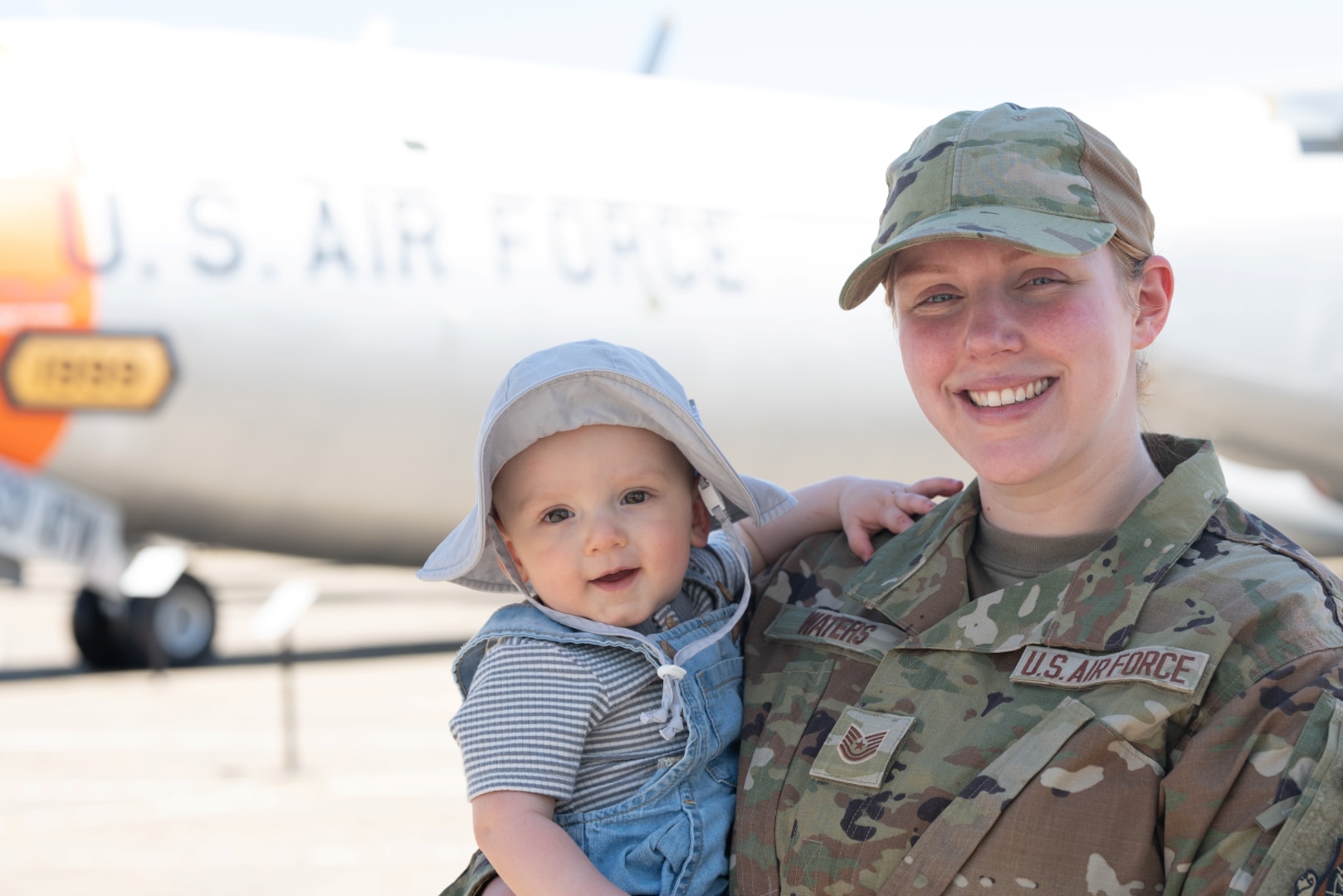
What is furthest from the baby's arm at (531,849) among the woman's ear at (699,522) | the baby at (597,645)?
the woman's ear at (699,522)

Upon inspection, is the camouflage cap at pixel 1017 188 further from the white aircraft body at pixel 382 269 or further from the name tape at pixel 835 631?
the white aircraft body at pixel 382 269

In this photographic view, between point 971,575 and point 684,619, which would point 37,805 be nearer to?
point 684,619

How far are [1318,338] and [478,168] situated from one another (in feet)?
22.2

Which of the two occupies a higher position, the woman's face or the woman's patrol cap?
the woman's face

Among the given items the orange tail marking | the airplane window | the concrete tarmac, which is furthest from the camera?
the airplane window

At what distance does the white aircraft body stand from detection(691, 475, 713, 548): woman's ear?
6.17 meters

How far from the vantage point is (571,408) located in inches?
76.5

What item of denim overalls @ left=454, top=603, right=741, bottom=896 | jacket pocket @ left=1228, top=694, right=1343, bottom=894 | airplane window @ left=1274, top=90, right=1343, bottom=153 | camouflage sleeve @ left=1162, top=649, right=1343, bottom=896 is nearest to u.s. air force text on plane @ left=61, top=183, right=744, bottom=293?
airplane window @ left=1274, top=90, right=1343, bottom=153

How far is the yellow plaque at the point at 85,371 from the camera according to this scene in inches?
292

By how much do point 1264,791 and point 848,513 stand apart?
954 mm

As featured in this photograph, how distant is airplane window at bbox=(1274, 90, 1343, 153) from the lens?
10.0 metres

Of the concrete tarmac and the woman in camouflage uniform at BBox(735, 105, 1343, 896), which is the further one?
the concrete tarmac

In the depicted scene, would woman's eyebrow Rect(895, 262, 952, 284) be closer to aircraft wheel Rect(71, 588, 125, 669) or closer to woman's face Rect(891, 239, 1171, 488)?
woman's face Rect(891, 239, 1171, 488)

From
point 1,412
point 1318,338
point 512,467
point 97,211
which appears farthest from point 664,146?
point 512,467
